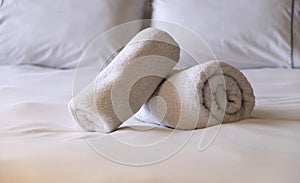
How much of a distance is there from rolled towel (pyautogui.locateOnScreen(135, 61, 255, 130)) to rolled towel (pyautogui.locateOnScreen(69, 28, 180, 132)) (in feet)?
0.13

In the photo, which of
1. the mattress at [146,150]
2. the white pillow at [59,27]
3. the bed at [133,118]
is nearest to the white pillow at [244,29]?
the bed at [133,118]

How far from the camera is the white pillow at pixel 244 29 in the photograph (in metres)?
1.76

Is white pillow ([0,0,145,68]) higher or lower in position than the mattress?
lower

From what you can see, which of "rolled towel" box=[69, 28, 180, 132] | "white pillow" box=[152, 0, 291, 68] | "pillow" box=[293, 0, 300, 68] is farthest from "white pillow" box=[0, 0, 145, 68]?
"rolled towel" box=[69, 28, 180, 132]

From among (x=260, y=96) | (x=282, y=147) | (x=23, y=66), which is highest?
(x=282, y=147)

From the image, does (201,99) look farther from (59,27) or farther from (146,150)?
(59,27)

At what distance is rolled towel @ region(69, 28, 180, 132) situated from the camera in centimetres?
102

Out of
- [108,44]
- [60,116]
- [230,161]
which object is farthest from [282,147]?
[108,44]

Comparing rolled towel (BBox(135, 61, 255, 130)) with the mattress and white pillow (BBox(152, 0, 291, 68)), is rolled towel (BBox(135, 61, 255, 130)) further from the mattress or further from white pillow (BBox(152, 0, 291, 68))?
white pillow (BBox(152, 0, 291, 68))

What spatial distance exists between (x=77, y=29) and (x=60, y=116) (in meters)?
0.77

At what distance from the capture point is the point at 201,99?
1.02 metres

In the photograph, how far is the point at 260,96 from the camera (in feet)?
4.47

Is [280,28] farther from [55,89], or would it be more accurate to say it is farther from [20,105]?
[20,105]

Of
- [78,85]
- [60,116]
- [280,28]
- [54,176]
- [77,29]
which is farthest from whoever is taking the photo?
[77,29]
